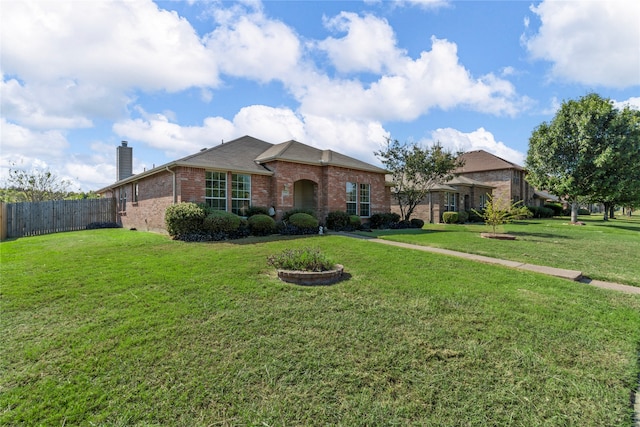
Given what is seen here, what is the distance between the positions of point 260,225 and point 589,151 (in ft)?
80.9

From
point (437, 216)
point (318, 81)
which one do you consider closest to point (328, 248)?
point (318, 81)

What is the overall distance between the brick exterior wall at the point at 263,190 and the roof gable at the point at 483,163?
74.1 ft

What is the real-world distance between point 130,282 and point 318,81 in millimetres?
12683

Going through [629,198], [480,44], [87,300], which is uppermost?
[480,44]

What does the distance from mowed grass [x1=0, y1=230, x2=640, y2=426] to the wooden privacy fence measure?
1435 cm

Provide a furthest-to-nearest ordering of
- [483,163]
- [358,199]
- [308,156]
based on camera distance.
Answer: [483,163] → [358,199] → [308,156]

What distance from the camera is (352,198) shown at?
1797cm

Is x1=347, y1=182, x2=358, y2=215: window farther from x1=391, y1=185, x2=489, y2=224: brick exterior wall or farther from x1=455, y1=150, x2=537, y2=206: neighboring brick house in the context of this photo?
x1=455, y1=150, x2=537, y2=206: neighboring brick house

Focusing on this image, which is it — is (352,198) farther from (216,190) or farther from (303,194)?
(216,190)

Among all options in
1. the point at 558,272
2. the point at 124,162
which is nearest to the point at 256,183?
the point at 558,272

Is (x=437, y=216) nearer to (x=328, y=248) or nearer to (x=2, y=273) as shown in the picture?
(x=328, y=248)

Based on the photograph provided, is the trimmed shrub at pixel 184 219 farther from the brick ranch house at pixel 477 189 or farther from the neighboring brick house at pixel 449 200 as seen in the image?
the brick ranch house at pixel 477 189

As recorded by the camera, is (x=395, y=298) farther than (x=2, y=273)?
No

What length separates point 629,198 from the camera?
2611 centimetres
